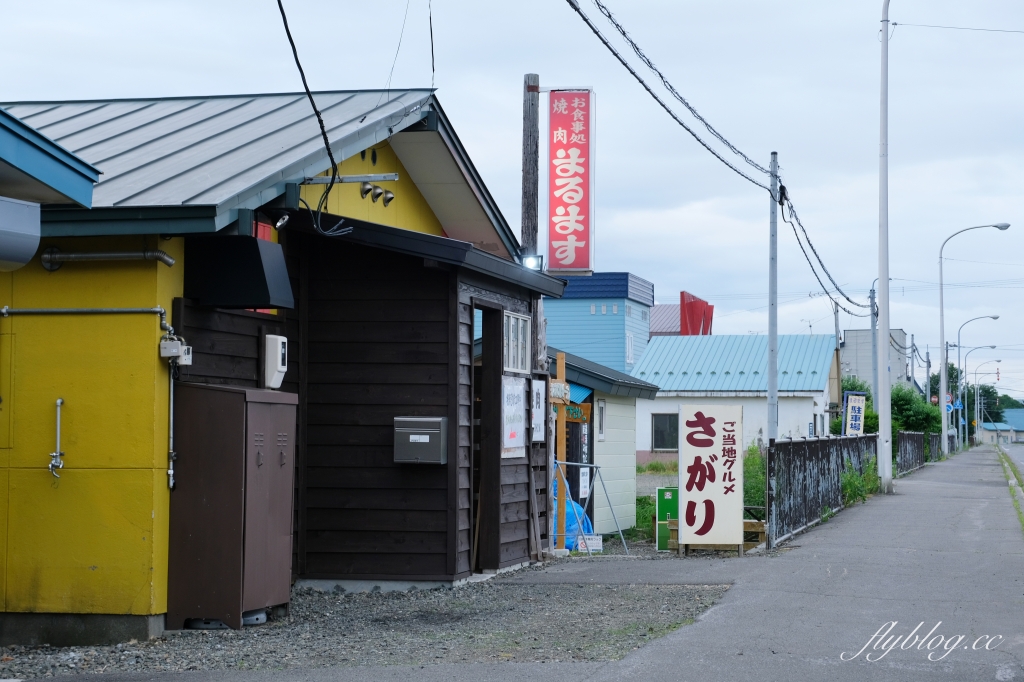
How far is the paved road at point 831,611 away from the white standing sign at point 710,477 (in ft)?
1.85

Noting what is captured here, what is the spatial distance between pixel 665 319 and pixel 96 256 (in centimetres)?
5993

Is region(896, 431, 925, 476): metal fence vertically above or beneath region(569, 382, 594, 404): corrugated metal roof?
beneath

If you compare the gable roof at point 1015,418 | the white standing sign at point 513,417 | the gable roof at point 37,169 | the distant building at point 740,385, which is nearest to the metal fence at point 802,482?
the white standing sign at point 513,417

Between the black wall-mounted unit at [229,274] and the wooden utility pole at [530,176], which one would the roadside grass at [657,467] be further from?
the black wall-mounted unit at [229,274]

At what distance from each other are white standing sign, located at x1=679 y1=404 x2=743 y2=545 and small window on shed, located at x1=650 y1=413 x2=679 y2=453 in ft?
90.9

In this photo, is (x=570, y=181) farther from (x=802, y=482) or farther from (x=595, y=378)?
(x=802, y=482)

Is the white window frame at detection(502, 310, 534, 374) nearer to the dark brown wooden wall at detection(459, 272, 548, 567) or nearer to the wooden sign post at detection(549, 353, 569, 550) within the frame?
the dark brown wooden wall at detection(459, 272, 548, 567)

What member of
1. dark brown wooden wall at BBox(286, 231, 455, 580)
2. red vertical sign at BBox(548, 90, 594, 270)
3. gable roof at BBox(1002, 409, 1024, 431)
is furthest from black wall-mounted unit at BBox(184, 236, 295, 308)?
gable roof at BBox(1002, 409, 1024, 431)

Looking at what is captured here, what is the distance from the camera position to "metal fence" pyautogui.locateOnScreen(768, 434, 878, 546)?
14836mm

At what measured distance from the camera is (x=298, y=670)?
7398 mm

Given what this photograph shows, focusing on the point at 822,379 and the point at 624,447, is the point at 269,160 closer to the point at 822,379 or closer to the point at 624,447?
the point at 624,447

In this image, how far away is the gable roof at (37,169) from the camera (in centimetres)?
676

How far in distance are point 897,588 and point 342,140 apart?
6814mm

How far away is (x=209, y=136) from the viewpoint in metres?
11.1
